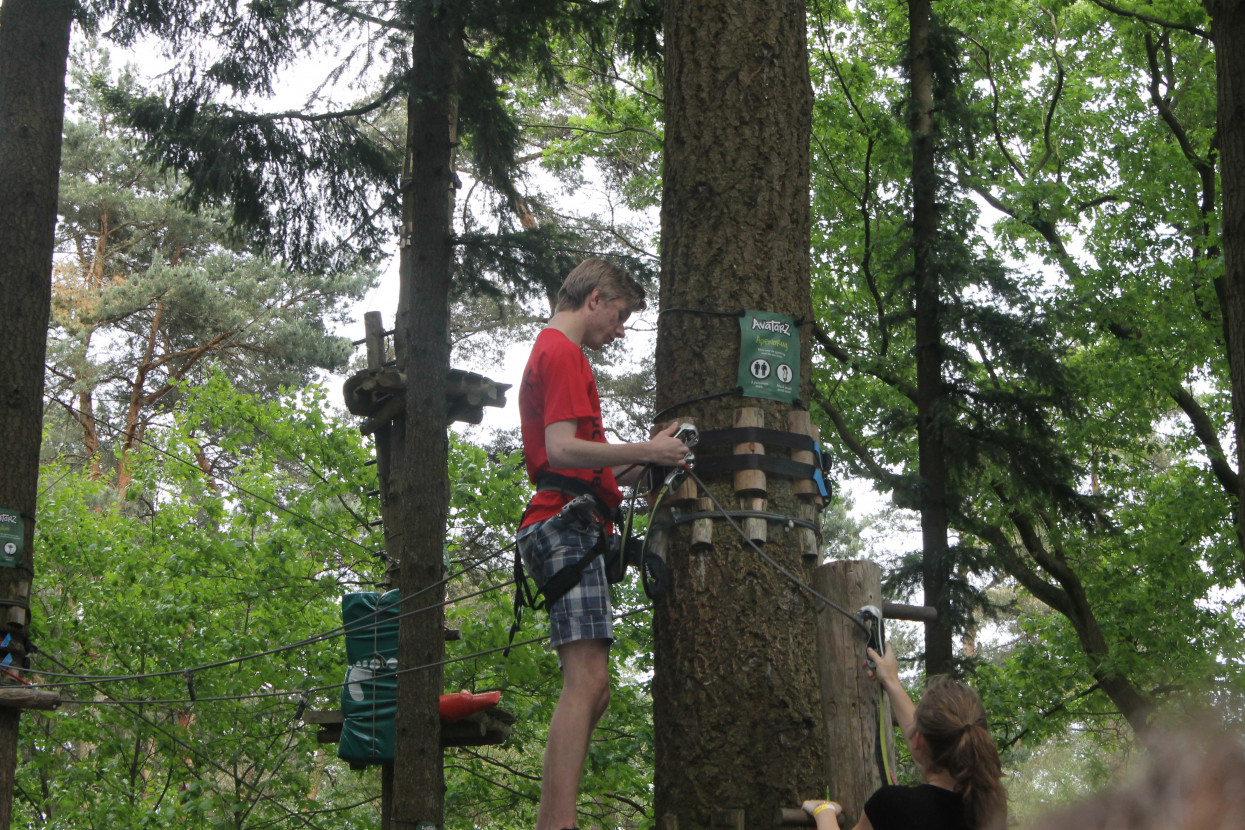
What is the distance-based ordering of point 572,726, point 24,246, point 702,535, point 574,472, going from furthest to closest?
point 24,246
point 574,472
point 572,726
point 702,535

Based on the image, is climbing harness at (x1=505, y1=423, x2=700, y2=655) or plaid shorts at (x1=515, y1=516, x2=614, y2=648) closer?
climbing harness at (x1=505, y1=423, x2=700, y2=655)

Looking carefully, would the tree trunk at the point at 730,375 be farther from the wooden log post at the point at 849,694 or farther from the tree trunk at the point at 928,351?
the tree trunk at the point at 928,351

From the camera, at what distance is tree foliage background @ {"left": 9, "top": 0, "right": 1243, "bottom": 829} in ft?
34.0

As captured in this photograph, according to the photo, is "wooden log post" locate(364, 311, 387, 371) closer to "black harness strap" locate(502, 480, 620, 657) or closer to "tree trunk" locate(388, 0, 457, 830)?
"tree trunk" locate(388, 0, 457, 830)

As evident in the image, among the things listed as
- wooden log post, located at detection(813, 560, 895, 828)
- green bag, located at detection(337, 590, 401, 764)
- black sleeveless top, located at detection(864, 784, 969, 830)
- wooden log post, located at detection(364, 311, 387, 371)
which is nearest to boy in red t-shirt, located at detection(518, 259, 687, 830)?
wooden log post, located at detection(813, 560, 895, 828)

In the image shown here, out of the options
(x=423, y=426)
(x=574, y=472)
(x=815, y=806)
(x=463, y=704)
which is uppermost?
(x=423, y=426)

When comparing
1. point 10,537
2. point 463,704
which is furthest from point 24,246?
point 463,704

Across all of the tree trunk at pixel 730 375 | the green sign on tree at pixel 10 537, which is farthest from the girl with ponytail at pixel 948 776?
the green sign on tree at pixel 10 537

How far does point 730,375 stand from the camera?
3385 millimetres

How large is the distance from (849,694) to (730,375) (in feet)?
3.23

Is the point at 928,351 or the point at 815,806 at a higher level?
the point at 928,351

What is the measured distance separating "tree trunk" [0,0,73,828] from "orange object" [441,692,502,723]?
3004 mm

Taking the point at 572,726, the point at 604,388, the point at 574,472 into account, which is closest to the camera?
the point at 572,726

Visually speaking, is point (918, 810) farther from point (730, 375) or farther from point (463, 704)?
point (463, 704)
